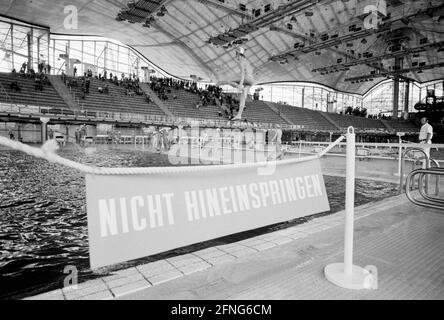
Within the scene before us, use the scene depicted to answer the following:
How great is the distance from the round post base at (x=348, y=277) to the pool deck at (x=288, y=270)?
4cm

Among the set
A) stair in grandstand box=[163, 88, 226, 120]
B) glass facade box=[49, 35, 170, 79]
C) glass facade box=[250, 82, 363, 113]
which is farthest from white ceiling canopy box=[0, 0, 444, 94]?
stair in grandstand box=[163, 88, 226, 120]

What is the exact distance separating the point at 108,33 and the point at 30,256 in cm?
3348

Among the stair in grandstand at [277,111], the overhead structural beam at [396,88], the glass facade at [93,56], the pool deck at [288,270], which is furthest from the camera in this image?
the stair in grandstand at [277,111]

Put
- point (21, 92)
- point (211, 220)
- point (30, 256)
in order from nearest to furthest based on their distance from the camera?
1. point (211, 220)
2. point (30, 256)
3. point (21, 92)

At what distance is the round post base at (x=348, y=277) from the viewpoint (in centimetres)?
177

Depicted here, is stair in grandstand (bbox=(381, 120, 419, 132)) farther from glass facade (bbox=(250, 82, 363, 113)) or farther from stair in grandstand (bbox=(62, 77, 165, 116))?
stair in grandstand (bbox=(62, 77, 165, 116))

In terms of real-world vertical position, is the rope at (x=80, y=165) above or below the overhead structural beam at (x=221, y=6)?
below

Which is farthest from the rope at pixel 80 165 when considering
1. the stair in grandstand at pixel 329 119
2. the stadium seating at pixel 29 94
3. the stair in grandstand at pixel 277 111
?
the stair in grandstand at pixel 329 119

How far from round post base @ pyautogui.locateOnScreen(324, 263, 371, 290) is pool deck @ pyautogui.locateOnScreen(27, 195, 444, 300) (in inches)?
1.5

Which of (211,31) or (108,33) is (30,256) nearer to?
(211,31)

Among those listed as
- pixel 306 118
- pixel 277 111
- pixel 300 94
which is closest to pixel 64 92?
pixel 277 111

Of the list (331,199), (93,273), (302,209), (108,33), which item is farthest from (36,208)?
(108,33)

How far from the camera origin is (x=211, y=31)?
95.1 ft

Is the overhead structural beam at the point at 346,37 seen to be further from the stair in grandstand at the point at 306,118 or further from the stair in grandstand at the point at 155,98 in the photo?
the stair in grandstand at the point at 155,98
